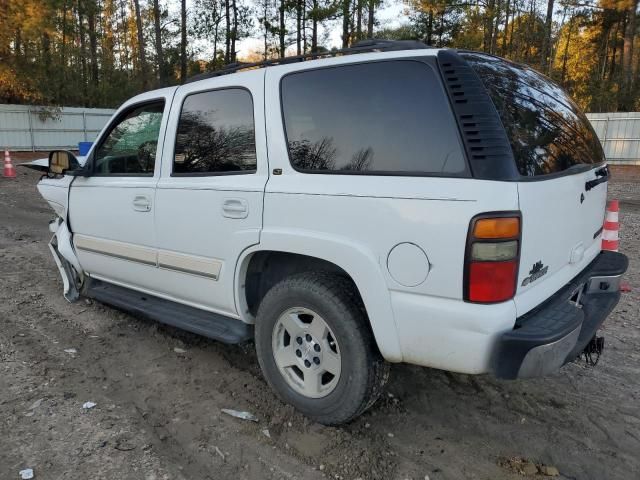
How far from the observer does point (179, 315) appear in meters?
3.62

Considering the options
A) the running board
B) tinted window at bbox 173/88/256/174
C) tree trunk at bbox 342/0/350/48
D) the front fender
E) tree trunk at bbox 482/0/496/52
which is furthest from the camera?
tree trunk at bbox 482/0/496/52

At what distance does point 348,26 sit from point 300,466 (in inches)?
1212

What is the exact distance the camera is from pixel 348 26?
30.0 m

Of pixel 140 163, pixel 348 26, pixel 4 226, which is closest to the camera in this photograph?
pixel 140 163

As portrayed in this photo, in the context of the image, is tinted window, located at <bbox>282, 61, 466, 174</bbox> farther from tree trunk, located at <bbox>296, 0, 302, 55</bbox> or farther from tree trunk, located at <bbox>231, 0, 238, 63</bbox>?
tree trunk, located at <bbox>231, 0, 238, 63</bbox>

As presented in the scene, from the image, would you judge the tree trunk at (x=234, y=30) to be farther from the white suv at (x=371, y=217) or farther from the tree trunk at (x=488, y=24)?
the white suv at (x=371, y=217)

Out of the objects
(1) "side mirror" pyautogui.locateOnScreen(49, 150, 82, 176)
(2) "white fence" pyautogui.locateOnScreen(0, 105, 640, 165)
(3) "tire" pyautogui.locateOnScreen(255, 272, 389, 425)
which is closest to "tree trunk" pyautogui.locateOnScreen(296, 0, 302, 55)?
(2) "white fence" pyautogui.locateOnScreen(0, 105, 640, 165)

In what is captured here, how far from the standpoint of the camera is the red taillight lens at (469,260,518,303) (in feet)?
7.34

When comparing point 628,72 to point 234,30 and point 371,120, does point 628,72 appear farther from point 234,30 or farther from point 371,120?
point 371,120

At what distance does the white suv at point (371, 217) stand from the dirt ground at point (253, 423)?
313 mm

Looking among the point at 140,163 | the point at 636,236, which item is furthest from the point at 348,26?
the point at 140,163

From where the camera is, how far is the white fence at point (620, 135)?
68.5ft

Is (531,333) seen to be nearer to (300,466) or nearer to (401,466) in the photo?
(401,466)

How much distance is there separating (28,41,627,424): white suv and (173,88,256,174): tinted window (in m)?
0.01
